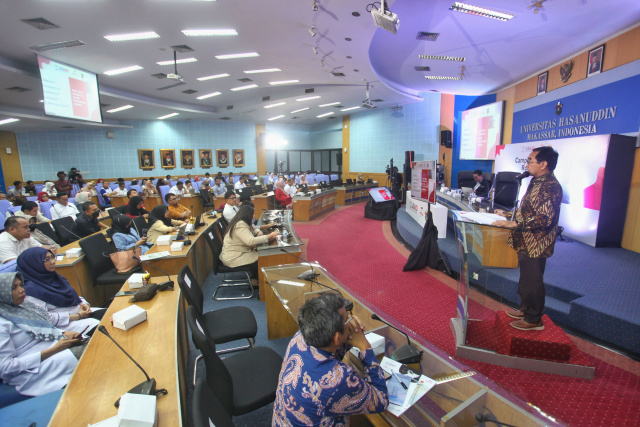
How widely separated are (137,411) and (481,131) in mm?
11327

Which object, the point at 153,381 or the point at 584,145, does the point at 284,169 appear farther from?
the point at 153,381

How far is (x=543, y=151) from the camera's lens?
2502 millimetres

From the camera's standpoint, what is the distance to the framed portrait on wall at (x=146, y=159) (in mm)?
14336

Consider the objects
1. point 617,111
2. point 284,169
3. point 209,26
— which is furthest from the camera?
point 284,169

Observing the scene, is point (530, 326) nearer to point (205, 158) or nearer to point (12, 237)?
point (12, 237)

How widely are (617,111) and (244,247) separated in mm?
6510

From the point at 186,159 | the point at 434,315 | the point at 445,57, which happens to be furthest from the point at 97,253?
the point at 186,159

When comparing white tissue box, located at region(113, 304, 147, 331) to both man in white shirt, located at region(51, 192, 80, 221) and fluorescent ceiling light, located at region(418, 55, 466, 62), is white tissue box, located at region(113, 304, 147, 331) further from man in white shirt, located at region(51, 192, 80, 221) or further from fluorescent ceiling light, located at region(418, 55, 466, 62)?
fluorescent ceiling light, located at region(418, 55, 466, 62)

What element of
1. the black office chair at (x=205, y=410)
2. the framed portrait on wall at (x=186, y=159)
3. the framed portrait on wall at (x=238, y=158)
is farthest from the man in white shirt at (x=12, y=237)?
the framed portrait on wall at (x=238, y=158)

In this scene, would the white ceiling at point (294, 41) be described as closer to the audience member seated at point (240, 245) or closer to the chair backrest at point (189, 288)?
the audience member seated at point (240, 245)

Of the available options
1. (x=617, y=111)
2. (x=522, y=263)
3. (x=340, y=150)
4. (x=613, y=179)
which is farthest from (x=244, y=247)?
(x=340, y=150)

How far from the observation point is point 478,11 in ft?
15.0

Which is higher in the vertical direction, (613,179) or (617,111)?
(617,111)

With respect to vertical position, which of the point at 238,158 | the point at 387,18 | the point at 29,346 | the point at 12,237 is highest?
the point at 387,18
